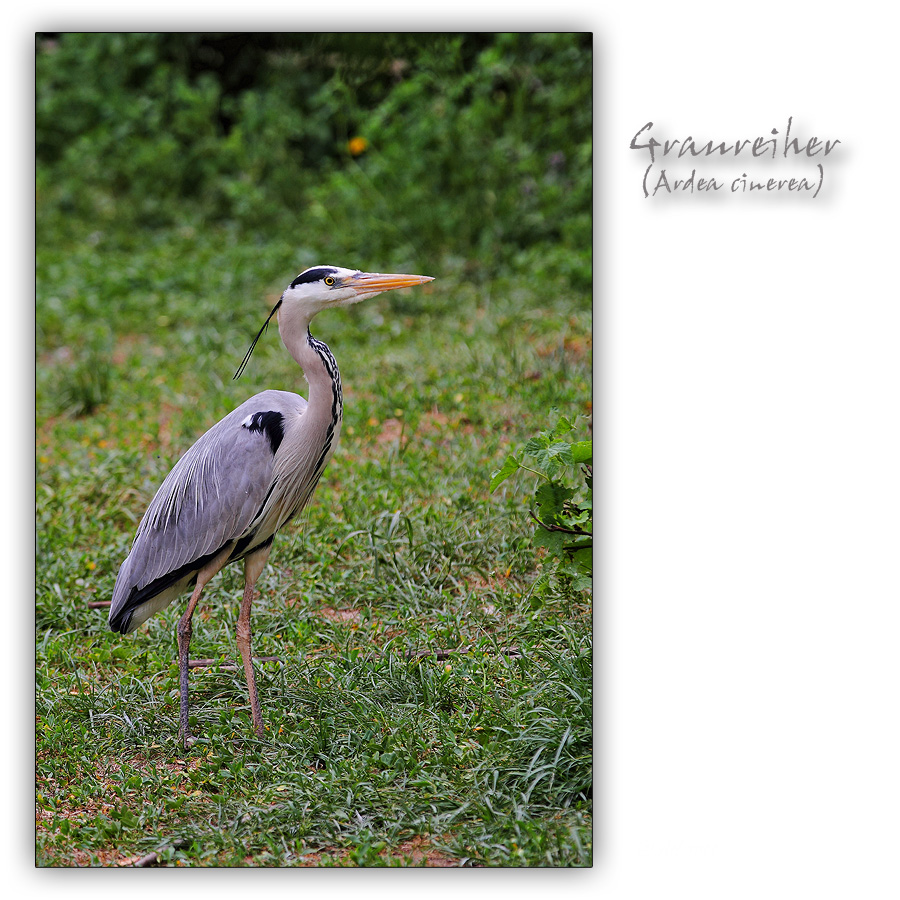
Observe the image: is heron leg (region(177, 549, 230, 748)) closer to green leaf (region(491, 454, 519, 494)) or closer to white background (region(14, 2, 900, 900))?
white background (region(14, 2, 900, 900))

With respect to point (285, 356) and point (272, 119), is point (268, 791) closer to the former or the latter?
point (285, 356)

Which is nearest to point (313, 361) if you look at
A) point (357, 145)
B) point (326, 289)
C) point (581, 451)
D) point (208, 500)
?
A: point (326, 289)

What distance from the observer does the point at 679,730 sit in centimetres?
239

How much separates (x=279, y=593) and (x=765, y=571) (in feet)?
4.44

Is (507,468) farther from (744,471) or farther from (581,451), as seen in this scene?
(744,471)

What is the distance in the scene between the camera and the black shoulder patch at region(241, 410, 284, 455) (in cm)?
250

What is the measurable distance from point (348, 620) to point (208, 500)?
1.96 ft

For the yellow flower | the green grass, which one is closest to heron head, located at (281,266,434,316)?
the green grass

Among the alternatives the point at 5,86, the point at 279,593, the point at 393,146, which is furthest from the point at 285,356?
the point at 5,86

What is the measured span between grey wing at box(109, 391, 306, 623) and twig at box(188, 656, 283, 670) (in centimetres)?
30

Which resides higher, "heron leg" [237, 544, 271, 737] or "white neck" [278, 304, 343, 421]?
"white neck" [278, 304, 343, 421]

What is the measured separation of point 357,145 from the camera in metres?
4.95

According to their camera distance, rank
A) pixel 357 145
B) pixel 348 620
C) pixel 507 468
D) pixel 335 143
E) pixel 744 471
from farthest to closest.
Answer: pixel 335 143
pixel 357 145
pixel 348 620
pixel 744 471
pixel 507 468
